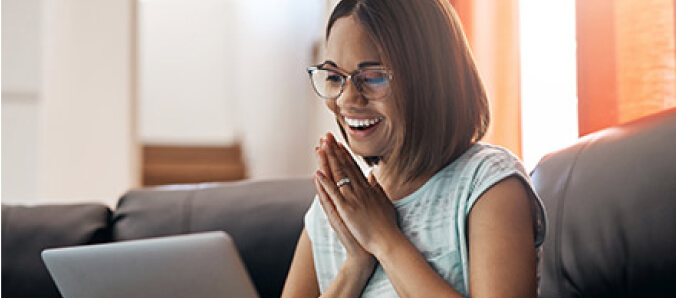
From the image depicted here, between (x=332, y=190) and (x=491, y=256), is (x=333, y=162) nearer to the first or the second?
(x=332, y=190)

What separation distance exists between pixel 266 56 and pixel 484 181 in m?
4.75

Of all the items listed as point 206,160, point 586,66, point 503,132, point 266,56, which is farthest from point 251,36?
point 586,66

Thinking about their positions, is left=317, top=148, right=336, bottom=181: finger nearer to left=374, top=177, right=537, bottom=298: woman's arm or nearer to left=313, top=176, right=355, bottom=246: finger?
left=313, top=176, right=355, bottom=246: finger

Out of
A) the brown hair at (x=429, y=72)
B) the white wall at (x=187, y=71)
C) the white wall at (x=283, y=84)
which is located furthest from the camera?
the white wall at (x=187, y=71)

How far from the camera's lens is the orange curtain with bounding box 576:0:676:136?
1.54m

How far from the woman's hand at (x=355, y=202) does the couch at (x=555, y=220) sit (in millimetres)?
292

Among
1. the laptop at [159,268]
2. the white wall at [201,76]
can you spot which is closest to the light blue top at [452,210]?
the laptop at [159,268]

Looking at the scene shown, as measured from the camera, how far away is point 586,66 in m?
1.78

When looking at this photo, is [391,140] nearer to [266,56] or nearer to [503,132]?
[503,132]

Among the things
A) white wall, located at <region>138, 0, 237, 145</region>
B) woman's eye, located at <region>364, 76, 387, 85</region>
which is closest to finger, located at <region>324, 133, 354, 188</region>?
woman's eye, located at <region>364, 76, 387, 85</region>

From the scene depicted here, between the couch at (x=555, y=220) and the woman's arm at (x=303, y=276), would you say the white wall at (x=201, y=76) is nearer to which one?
the couch at (x=555, y=220)

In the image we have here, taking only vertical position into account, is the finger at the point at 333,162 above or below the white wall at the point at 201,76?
below

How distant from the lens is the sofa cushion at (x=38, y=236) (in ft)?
6.29

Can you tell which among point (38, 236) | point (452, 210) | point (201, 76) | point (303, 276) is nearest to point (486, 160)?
point (452, 210)
